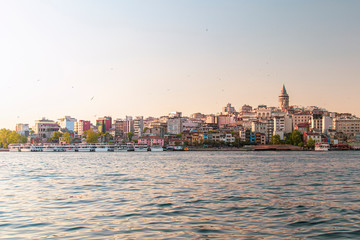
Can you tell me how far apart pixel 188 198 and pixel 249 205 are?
221 cm

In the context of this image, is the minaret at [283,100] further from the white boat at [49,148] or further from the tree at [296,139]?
the white boat at [49,148]

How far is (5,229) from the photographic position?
969 centimetres

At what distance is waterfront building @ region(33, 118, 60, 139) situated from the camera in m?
149

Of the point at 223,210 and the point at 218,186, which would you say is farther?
the point at 218,186

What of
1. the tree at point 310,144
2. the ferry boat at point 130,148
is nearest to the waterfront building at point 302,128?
the tree at point 310,144

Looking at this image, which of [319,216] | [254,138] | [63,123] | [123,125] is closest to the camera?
[319,216]

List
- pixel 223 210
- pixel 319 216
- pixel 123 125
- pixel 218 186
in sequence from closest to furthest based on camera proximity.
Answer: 1. pixel 319 216
2. pixel 223 210
3. pixel 218 186
4. pixel 123 125

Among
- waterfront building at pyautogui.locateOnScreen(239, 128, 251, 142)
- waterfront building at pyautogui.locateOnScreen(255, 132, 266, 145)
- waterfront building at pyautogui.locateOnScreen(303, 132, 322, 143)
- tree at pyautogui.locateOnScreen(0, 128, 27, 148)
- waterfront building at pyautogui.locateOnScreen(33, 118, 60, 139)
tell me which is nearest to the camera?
waterfront building at pyautogui.locateOnScreen(303, 132, 322, 143)

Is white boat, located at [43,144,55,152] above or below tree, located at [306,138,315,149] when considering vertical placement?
below

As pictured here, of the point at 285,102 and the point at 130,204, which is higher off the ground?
the point at 285,102

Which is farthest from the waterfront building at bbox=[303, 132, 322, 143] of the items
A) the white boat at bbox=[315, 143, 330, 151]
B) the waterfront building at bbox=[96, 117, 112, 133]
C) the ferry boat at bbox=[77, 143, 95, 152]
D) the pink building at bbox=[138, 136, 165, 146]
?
the waterfront building at bbox=[96, 117, 112, 133]

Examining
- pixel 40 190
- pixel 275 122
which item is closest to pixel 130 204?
pixel 40 190

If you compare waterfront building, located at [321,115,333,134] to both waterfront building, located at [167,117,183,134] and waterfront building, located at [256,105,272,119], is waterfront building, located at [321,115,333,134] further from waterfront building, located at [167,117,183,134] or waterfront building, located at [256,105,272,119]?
waterfront building, located at [167,117,183,134]

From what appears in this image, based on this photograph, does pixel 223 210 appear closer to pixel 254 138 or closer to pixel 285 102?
pixel 254 138
